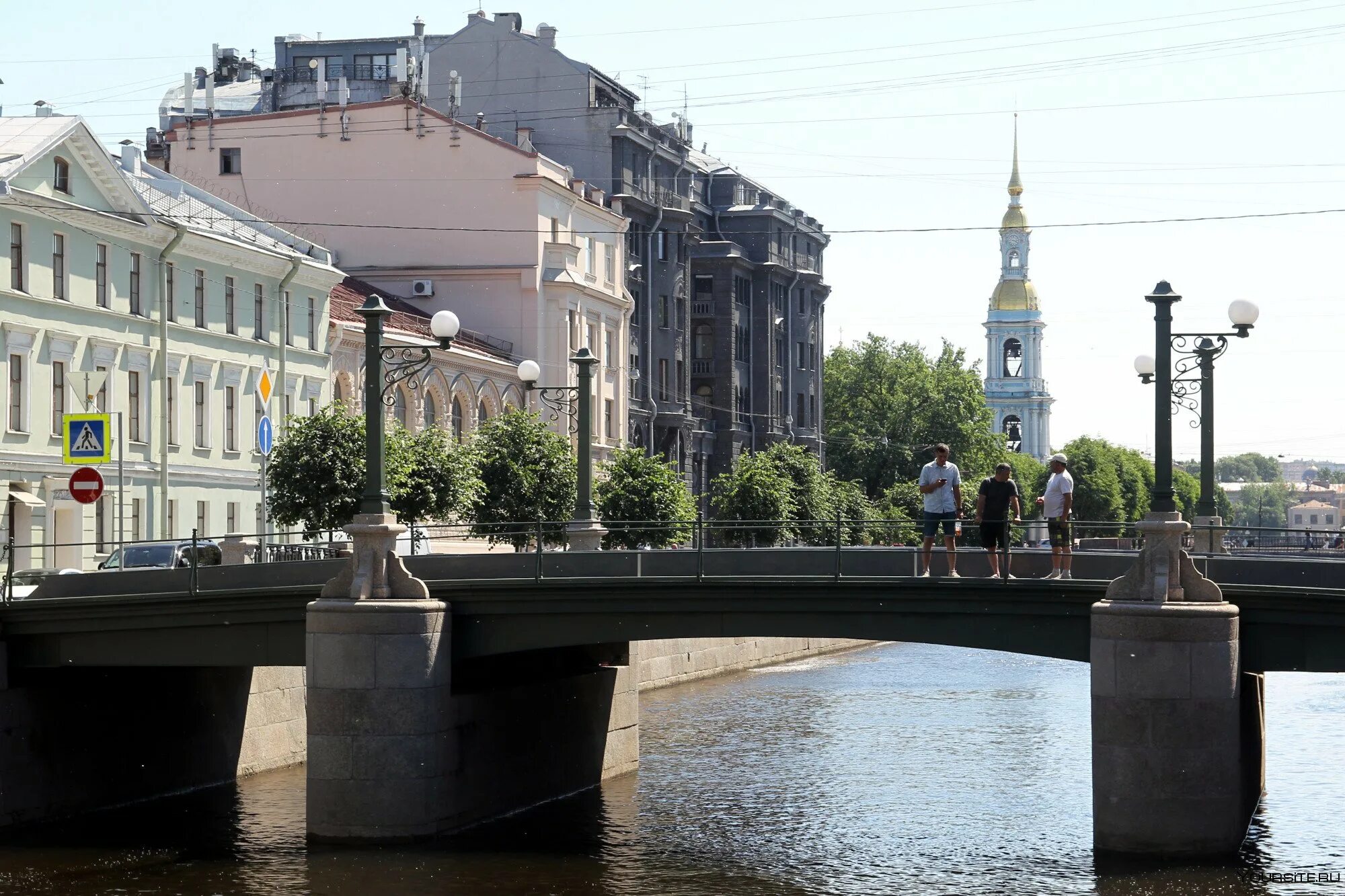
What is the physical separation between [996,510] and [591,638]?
5288mm

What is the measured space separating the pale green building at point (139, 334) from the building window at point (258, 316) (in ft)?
0.12

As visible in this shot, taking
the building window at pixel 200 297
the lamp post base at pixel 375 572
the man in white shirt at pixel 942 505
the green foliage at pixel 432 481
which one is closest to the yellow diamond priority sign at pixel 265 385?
the building window at pixel 200 297

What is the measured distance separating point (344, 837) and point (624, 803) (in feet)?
20.0

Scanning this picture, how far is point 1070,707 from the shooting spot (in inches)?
1811

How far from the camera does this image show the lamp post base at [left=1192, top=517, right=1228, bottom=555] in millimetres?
27984

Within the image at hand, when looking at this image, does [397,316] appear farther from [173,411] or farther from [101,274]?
[101,274]

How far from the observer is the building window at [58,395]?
151ft

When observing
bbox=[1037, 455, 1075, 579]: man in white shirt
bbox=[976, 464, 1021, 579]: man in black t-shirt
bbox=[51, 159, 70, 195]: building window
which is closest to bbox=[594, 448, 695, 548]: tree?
bbox=[51, 159, 70, 195]: building window

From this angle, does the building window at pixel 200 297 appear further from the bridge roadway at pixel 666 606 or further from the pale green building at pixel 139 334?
the bridge roadway at pixel 666 606

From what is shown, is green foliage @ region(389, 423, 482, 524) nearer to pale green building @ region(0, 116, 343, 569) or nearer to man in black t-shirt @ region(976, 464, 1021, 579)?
pale green building @ region(0, 116, 343, 569)

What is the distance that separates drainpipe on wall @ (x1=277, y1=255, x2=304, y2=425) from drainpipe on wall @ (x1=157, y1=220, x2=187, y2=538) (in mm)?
5131

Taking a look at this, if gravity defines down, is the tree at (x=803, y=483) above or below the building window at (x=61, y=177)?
below

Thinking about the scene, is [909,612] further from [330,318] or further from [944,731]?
[330,318]

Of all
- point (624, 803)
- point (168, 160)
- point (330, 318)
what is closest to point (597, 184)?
point (168, 160)
